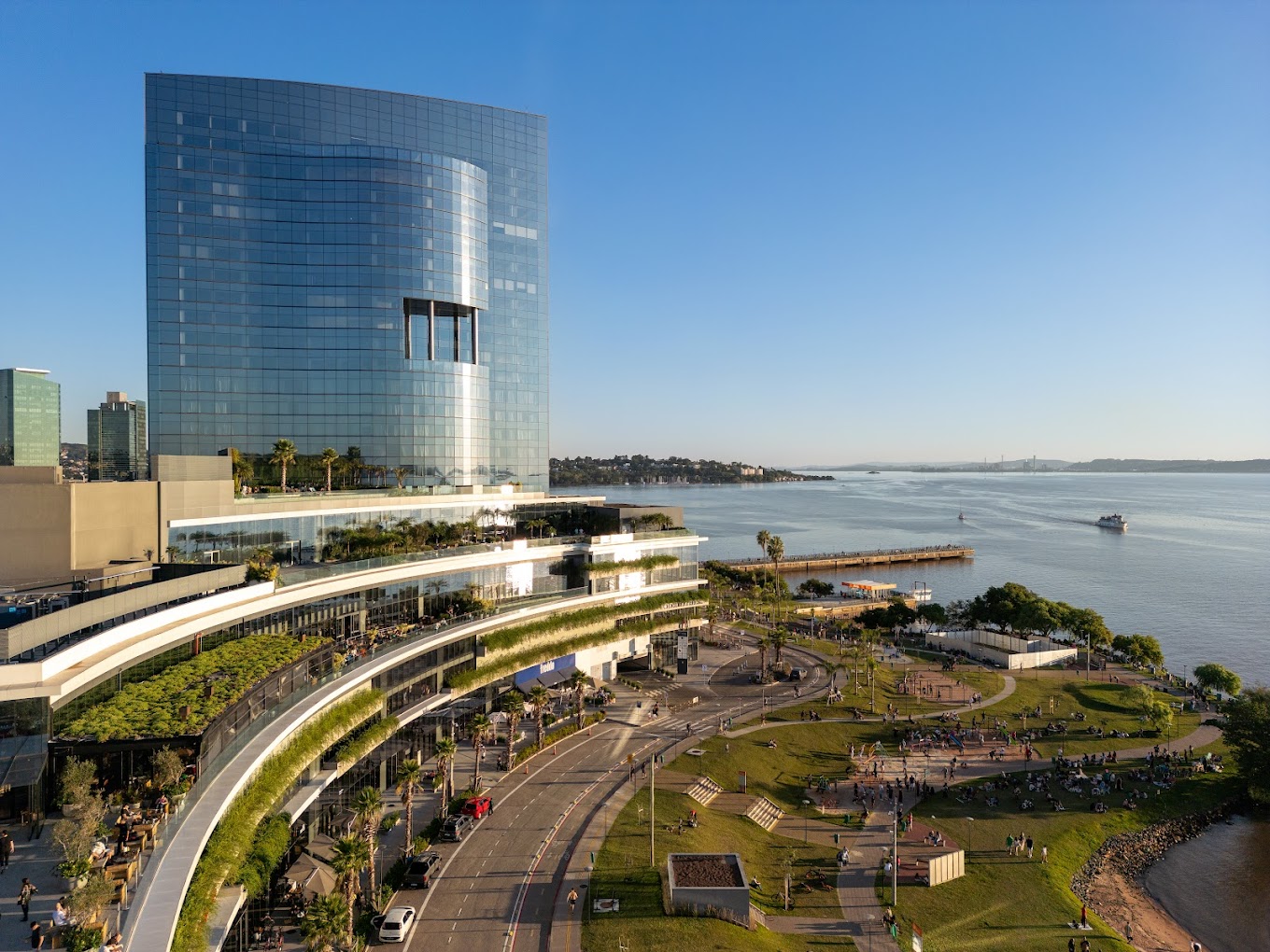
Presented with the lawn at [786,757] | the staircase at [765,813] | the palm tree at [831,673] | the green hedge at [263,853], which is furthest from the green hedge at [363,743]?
the palm tree at [831,673]

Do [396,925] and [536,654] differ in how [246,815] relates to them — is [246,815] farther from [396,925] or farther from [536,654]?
[536,654]

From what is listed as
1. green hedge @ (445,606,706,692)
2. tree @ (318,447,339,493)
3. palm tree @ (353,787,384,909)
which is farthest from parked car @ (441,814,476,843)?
tree @ (318,447,339,493)

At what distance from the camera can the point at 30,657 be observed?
25.2 metres

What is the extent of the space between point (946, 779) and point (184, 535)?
194ft

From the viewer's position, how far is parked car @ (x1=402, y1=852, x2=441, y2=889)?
3741 centimetres

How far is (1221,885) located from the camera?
51.1 metres

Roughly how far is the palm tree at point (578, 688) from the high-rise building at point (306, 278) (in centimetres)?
3206

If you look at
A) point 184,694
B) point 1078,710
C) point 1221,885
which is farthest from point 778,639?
point 184,694

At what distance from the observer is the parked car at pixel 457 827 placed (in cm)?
4219

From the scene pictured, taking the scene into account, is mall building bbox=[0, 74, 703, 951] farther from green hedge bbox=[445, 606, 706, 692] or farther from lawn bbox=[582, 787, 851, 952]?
lawn bbox=[582, 787, 851, 952]

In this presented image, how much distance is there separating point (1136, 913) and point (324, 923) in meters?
49.1

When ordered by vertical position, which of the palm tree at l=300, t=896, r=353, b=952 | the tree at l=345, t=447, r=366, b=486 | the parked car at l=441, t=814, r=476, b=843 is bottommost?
the parked car at l=441, t=814, r=476, b=843

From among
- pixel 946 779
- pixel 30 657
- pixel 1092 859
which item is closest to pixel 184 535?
pixel 30 657

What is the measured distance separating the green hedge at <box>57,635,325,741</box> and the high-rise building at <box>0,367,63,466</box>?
155ft
